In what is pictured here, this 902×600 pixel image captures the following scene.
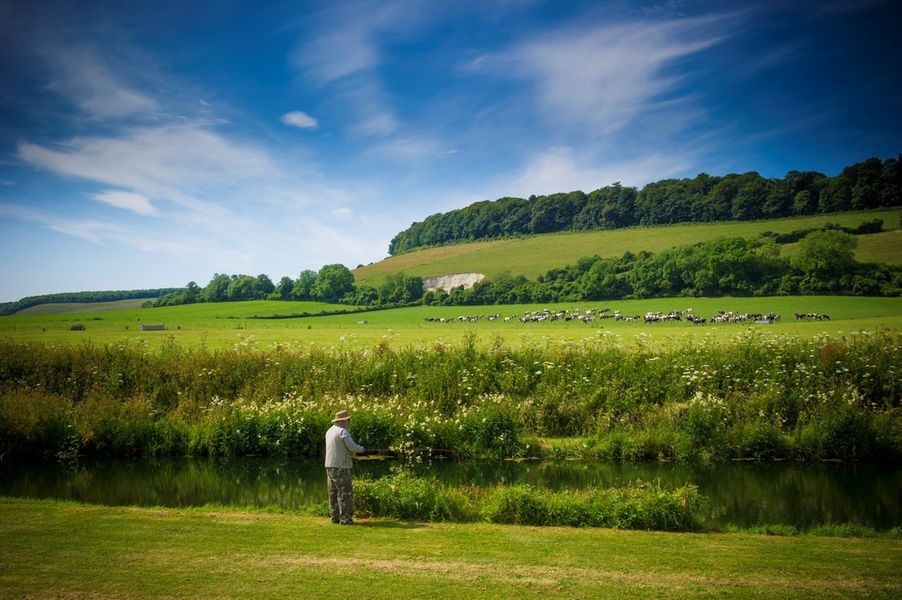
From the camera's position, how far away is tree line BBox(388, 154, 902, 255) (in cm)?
10775

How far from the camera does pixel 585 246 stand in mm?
132000

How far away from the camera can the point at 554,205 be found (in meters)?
169

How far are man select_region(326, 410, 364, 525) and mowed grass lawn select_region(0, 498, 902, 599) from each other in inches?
20.0

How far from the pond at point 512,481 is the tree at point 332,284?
9318 centimetres

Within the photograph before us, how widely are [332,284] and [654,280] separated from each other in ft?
203

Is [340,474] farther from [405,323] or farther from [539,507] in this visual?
[405,323]

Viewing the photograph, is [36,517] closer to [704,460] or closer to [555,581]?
[555,581]

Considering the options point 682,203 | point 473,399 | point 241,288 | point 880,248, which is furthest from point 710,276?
point 241,288

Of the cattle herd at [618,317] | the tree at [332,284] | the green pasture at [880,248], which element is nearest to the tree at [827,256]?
the green pasture at [880,248]

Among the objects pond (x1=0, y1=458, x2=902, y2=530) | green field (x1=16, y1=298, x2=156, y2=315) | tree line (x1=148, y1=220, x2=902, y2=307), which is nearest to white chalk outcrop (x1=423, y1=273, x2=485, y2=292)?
tree line (x1=148, y1=220, x2=902, y2=307)

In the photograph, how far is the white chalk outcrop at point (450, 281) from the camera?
402 ft

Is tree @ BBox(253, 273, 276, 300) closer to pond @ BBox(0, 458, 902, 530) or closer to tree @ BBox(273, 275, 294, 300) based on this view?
tree @ BBox(273, 275, 294, 300)

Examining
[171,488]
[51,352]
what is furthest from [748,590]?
[51,352]

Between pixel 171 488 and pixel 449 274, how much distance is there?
108897 millimetres
